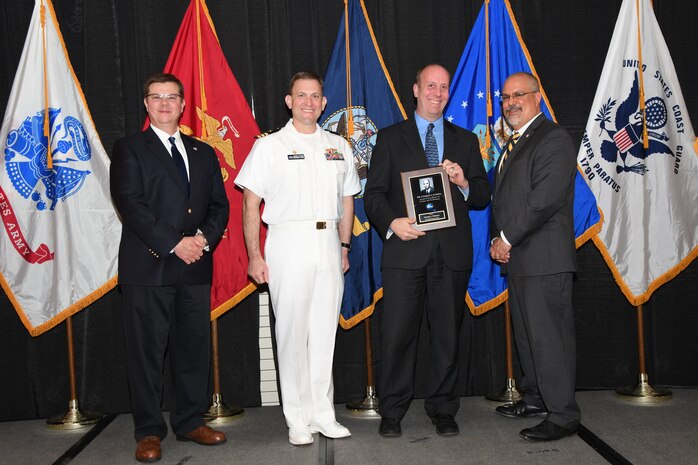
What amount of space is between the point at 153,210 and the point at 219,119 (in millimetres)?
956

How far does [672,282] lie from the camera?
4.62 meters

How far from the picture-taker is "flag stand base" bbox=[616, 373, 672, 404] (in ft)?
13.6

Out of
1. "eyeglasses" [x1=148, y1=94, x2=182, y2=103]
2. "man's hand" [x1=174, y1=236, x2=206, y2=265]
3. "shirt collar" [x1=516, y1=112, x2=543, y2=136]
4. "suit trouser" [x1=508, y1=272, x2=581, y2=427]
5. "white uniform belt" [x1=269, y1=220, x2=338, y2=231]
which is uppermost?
"eyeglasses" [x1=148, y1=94, x2=182, y2=103]

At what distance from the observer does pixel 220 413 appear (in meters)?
4.11

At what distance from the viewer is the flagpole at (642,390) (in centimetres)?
417

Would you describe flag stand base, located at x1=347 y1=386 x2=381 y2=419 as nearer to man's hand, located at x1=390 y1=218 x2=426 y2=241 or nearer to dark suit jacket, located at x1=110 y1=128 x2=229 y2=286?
man's hand, located at x1=390 y1=218 x2=426 y2=241

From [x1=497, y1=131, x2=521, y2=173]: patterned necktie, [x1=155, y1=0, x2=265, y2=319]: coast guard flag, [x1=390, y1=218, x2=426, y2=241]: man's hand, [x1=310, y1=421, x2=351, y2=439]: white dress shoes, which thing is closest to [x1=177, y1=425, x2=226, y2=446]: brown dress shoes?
[x1=310, y1=421, x2=351, y2=439]: white dress shoes

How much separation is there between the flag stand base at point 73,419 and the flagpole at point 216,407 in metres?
0.72

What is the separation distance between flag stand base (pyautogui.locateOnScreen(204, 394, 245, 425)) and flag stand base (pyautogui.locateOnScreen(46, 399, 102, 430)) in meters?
0.72

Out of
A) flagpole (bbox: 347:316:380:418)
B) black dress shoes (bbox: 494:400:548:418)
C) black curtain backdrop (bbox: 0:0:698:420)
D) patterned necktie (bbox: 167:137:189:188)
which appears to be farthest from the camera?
black curtain backdrop (bbox: 0:0:698:420)

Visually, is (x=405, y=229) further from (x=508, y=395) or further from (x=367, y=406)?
(x=508, y=395)

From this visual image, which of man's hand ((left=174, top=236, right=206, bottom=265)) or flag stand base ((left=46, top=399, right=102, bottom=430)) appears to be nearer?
man's hand ((left=174, top=236, right=206, bottom=265))

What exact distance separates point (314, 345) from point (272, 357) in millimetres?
1059

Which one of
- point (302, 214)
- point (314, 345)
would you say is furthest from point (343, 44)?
point (314, 345)
